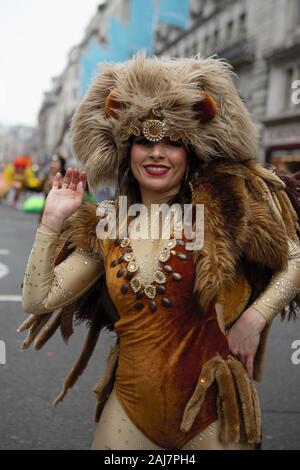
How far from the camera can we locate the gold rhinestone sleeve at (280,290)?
183cm

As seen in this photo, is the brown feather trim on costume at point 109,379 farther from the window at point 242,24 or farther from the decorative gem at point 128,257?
the window at point 242,24

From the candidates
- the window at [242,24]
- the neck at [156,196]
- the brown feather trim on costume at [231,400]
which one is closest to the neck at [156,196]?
the neck at [156,196]

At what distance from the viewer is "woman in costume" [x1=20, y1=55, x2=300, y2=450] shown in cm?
176

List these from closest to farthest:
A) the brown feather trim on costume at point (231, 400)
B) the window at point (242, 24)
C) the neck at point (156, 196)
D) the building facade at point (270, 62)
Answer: the brown feather trim on costume at point (231, 400), the neck at point (156, 196), the building facade at point (270, 62), the window at point (242, 24)

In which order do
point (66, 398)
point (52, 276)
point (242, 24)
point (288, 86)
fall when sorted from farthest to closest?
point (242, 24) → point (288, 86) → point (66, 398) → point (52, 276)

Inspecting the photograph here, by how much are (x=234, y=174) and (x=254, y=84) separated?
24864 millimetres

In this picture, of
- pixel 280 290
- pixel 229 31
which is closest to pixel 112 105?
pixel 280 290

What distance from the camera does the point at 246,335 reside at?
182 cm

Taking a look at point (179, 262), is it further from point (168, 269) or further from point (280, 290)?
point (280, 290)

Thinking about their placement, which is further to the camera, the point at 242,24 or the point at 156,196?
the point at 242,24

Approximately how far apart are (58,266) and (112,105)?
59cm

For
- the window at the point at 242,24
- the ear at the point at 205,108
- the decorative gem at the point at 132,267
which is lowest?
the decorative gem at the point at 132,267

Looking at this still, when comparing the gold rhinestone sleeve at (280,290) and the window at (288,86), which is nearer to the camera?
the gold rhinestone sleeve at (280,290)

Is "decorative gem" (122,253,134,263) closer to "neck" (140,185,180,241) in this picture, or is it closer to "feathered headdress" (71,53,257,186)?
"neck" (140,185,180,241)
